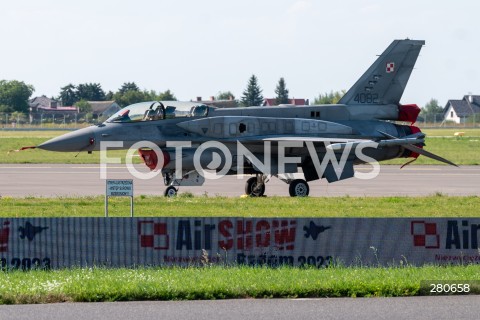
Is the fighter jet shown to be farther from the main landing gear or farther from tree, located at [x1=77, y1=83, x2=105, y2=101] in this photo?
tree, located at [x1=77, y1=83, x2=105, y2=101]

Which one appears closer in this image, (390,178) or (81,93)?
(390,178)

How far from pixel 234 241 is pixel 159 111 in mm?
12025

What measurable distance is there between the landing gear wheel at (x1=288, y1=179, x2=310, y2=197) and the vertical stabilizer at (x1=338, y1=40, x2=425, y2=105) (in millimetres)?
3476

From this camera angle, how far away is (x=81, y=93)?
15588 centimetres

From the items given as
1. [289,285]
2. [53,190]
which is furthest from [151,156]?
[289,285]

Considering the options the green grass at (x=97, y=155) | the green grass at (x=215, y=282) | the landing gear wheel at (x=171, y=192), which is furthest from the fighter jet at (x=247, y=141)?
the green grass at (x=97, y=155)

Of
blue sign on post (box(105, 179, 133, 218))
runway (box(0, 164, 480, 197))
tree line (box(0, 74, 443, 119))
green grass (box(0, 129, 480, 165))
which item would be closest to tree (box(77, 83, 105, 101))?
tree line (box(0, 74, 443, 119))

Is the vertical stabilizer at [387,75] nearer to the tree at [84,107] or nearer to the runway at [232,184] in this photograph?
the runway at [232,184]

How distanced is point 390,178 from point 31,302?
80.2 ft

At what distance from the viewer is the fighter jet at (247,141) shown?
25672 millimetres

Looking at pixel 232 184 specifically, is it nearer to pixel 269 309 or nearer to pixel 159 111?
pixel 159 111

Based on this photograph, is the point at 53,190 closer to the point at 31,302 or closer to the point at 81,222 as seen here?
the point at 81,222

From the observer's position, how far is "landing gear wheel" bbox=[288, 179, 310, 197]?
85.7ft

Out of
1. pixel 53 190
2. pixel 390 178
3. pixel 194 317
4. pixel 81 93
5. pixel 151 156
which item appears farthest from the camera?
pixel 81 93
